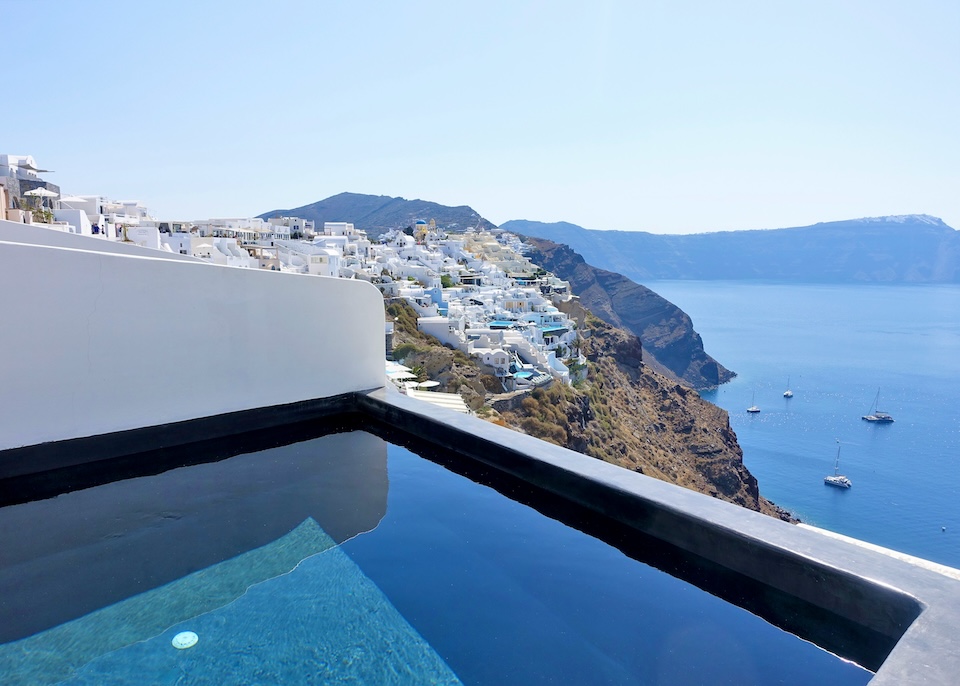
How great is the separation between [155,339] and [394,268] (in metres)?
35.2

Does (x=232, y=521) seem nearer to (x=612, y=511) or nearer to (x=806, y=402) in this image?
(x=612, y=511)

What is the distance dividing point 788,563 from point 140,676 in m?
1.58

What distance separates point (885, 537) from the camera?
25500 mm

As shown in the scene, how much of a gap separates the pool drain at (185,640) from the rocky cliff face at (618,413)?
39.8 ft

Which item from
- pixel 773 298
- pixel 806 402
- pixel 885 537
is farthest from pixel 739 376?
pixel 773 298

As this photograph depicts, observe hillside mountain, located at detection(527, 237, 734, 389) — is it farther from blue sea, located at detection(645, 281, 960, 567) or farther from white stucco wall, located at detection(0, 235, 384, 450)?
white stucco wall, located at detection(0, 235, 384, 450)

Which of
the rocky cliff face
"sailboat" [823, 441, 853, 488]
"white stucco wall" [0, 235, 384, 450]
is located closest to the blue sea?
"sailboat" [823, 441, 853, 488]

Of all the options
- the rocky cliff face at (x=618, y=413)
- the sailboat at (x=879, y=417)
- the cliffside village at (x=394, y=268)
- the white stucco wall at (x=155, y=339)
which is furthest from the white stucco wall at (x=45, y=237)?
the sailboat at (x=879, y=417)

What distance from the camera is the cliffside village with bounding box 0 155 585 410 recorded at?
2528 cm

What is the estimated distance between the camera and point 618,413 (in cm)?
3184

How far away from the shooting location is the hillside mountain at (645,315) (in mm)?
60688

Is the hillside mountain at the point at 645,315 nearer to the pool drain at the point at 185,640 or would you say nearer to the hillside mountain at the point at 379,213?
the hillside mountain at the point at 379,213

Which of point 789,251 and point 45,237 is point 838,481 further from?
point 789,251

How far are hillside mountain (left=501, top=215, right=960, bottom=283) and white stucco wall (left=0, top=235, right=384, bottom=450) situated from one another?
511ft
